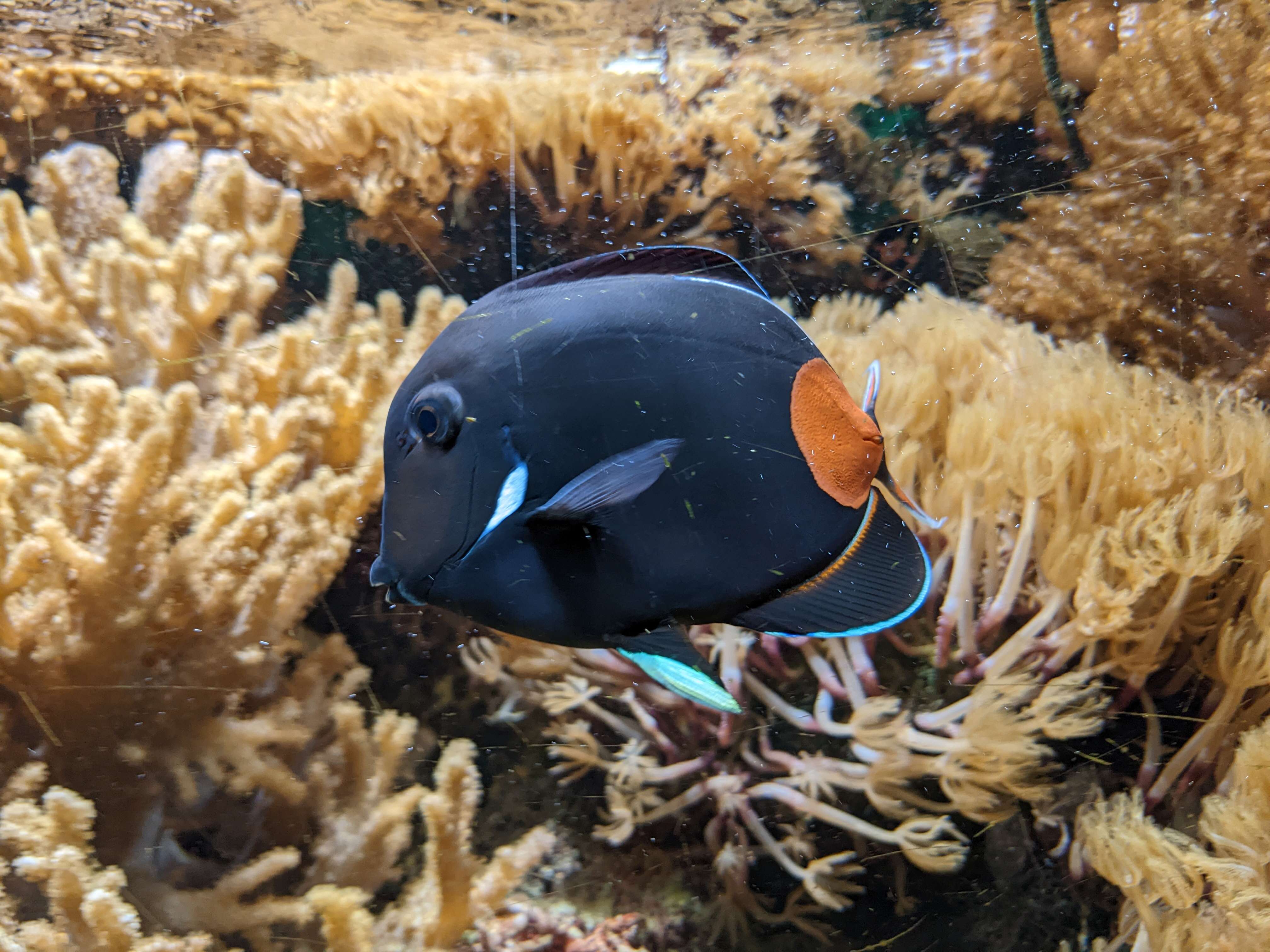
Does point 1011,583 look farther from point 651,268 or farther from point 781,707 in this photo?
point 651,268

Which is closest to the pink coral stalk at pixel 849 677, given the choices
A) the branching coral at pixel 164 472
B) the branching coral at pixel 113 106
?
the branching coral at pixel 164 472

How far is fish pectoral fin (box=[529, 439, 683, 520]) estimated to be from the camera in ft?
1.82

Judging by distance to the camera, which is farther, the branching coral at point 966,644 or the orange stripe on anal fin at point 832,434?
the branching coral at point 966,644

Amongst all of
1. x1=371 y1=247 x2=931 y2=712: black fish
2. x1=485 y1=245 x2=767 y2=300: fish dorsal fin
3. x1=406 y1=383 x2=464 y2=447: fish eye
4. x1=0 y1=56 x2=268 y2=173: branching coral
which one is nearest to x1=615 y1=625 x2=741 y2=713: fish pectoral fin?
x1=371 y1=247 x2=931 y2=712: black fish

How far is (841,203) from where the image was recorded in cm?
121

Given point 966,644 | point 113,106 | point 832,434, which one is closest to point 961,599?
point 966,644

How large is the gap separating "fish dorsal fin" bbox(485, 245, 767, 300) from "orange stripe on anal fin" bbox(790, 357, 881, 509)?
0.41 feet

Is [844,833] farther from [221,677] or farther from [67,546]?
[67,546]

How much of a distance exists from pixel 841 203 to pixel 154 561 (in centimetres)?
142

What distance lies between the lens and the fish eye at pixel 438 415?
0.62m

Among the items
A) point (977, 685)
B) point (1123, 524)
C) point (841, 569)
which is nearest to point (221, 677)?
point (841, 569)

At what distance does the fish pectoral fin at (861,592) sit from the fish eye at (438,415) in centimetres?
37

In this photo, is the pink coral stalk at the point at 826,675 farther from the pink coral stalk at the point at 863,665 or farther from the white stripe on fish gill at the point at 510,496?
the white stripe on fish gill at the point at 510,496

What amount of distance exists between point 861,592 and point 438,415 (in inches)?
20.2
